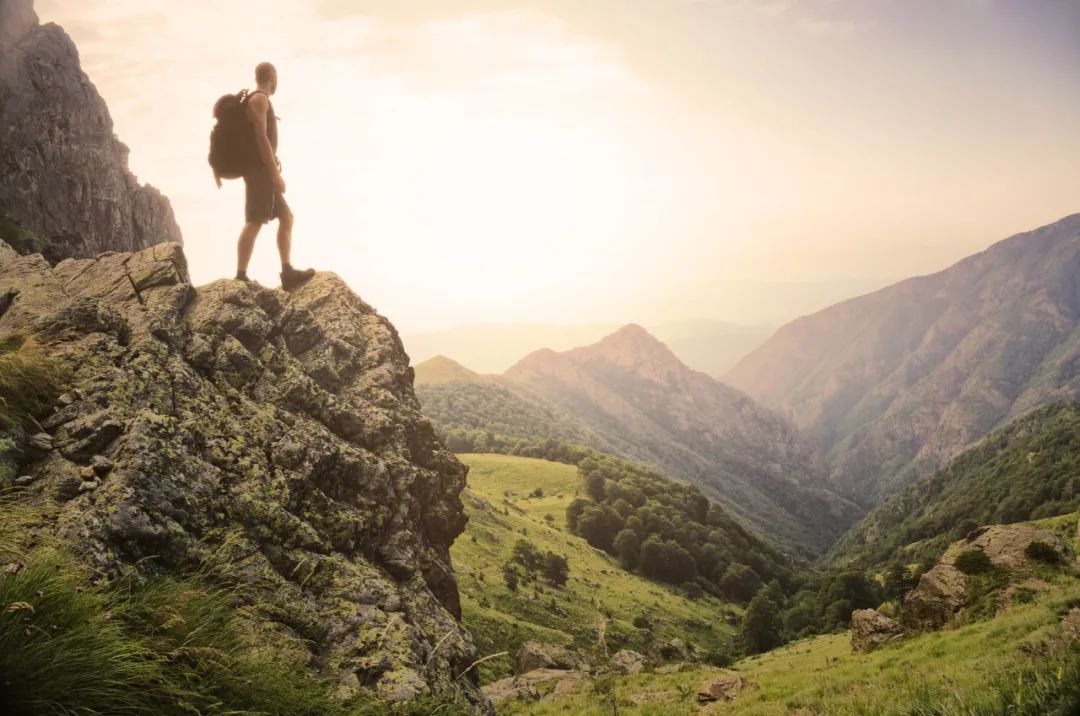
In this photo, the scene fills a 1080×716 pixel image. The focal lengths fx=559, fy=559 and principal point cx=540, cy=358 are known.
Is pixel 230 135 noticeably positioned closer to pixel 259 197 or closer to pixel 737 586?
pixel 259 197

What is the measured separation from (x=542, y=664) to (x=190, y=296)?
126 feet

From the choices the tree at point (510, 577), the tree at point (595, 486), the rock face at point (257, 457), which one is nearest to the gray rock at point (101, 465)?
the rock face at point (257, 457)

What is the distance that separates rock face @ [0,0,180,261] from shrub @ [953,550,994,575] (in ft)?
376

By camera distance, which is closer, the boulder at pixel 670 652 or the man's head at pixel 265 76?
the man's head at pixel 265 76

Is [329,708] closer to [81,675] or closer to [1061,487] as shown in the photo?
[81,675]

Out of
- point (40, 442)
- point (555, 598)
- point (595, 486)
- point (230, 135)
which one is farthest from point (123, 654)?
point (595, 486)

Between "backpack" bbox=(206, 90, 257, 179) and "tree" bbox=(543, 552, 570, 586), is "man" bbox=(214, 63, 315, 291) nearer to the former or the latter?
"backpack" bbox=(206, 90, 257, 179)

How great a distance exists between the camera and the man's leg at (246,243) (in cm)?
1388

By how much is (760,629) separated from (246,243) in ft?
316

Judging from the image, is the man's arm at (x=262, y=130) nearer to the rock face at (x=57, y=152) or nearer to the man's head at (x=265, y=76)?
the man's head at (x=265, y=76)

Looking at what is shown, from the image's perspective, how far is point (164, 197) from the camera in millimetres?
144125

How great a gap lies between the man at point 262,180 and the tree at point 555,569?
8490cm

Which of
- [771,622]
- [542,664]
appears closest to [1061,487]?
[771,622]

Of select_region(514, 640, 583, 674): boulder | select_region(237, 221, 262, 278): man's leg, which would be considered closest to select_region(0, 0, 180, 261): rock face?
select_region(514, 640, 583, 674): boulder
